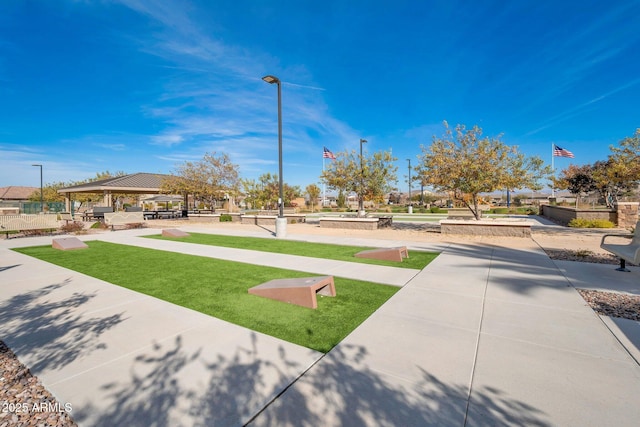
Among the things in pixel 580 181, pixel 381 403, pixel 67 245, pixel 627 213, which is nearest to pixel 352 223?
pixel 67 245

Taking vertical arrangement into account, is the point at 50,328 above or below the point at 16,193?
below

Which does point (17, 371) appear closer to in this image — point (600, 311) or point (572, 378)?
point (572, 378)

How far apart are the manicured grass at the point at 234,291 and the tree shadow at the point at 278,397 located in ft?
2.20

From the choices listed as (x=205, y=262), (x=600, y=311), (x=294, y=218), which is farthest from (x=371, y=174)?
(x=600, y=311)

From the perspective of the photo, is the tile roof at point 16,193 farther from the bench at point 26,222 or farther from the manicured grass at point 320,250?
the manicured grass at point 320,250

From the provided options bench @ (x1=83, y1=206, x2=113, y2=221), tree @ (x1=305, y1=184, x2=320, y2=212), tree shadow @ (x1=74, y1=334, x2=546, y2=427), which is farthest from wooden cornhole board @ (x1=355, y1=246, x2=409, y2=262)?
tree @ (x1=305, y1=184, x2=320, y2=212)

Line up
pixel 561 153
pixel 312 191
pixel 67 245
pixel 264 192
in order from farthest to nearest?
pixel 312 191 < pixel 264 192 < pixel 561 153 < pixel 67 245

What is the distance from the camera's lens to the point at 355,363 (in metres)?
3.02

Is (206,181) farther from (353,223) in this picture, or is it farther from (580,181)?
(580,181)

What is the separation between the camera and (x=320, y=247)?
35.4ft

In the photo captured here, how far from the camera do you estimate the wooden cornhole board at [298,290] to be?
4.60 meters

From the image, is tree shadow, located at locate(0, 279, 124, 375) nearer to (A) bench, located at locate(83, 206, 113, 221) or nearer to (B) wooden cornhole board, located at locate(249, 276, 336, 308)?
(B) wooden cornhole board, located at locate(249, 276, 336, 308)

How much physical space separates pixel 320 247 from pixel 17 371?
843cm

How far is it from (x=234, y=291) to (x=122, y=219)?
17376 millimetres
